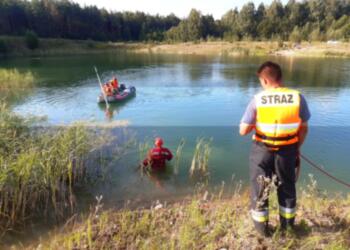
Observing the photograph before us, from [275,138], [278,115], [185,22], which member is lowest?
[275,138]

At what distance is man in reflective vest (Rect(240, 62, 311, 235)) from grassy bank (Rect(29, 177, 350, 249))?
0.84ft

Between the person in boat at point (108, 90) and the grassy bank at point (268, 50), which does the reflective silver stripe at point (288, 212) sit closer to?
the person in boat at point (108, 90)

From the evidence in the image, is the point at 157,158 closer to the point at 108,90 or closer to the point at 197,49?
the point at 108,90

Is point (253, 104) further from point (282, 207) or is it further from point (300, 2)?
point (300, 2)

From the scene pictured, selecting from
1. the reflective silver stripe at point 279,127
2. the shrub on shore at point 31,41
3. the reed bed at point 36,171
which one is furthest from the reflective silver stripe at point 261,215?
the shrub on shore at point 31,41

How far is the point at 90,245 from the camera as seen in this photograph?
13.5 ft

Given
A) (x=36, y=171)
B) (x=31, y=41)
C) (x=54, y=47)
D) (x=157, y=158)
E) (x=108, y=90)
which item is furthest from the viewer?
(x=54, y=47)

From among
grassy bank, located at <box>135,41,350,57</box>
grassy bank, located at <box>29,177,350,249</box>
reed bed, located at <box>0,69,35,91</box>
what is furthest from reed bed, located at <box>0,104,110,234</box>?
grassy bank, located at <box>135,41,350,57</box>

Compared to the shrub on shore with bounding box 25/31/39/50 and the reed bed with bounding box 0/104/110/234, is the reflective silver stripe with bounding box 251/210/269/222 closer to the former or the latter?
the reed bed with bounding box 0/104/110/234

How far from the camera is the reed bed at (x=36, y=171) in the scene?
5305mm

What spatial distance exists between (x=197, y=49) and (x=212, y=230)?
57.3 meters

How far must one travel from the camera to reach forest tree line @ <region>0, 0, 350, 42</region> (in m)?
70.0

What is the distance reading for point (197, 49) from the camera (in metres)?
59.3

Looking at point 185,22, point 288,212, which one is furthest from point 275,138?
point 185,22
